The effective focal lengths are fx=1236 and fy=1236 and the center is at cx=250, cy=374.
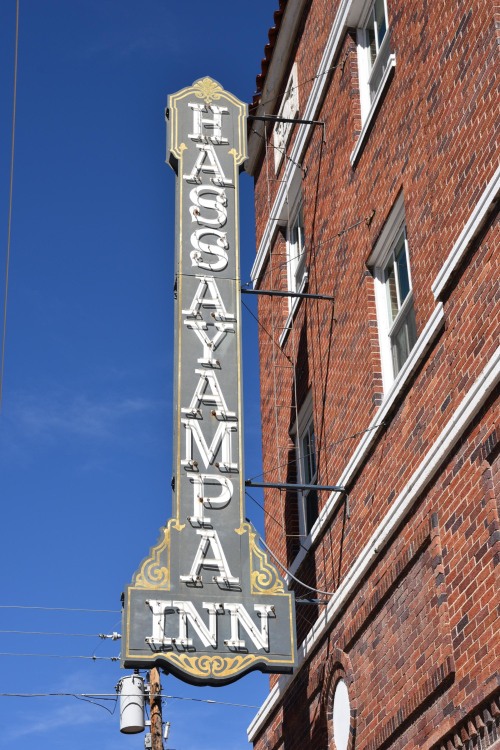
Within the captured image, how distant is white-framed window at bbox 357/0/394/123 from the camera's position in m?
13.8

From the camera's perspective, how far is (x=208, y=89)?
15.5 metres

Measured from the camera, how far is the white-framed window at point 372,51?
1384cm

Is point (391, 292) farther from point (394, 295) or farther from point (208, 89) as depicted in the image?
point (208, 89)

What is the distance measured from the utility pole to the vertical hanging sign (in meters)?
9.27

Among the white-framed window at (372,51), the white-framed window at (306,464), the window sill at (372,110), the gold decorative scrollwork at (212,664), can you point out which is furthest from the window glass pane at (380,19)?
the gold decorative scrollwork at (212,664)

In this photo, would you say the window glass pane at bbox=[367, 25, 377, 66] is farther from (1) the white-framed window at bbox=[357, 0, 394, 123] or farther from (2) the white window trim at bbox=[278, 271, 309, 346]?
(2) the white window trim at bbox=[278, 271, 309, 346]

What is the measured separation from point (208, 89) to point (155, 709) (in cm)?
1099

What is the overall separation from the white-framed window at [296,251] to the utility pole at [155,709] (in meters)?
7.54

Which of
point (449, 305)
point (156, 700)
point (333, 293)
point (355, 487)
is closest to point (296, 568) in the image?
point (355, 487)

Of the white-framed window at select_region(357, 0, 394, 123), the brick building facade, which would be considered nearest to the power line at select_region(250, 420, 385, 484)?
the brick building facade

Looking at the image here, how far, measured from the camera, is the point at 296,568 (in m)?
14.4

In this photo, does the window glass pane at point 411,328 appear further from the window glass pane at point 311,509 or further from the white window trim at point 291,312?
the white window trim at point 291,312

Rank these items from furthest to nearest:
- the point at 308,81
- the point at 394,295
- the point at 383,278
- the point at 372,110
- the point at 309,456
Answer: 1. the point at 308,81
2. the point at 309,456
3. the point at 372,110
4. the point at 383,278
5. the point at 394,295

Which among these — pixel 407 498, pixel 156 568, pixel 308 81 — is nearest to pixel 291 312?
pixel 308 81
